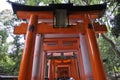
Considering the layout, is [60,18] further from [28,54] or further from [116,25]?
[116,25]

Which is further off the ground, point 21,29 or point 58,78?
point 21,29

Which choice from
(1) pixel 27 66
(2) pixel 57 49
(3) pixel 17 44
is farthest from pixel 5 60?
(1) pixel 27 66

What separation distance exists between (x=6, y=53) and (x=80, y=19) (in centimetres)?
2037

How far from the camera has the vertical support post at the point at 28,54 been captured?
469 centimetres

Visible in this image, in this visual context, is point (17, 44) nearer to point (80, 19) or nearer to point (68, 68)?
point (68, 68)

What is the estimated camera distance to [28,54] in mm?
5020

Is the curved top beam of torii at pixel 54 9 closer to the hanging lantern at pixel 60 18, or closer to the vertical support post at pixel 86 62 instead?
the hanging lantern at pixel 60 18

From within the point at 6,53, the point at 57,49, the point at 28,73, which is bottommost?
the point at 28,73

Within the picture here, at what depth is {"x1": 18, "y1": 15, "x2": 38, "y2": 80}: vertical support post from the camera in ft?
15.4

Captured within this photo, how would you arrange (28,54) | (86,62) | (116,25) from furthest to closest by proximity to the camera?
(116,25), (86,62), (28,54)

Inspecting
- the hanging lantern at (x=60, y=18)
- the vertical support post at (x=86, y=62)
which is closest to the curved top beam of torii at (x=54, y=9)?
the hanging lantern at (x=60, y=18)

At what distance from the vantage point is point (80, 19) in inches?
248

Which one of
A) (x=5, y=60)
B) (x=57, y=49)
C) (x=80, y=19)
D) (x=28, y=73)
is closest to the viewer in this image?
(x=28, y=73)

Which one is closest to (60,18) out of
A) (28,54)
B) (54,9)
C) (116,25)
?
(54,9)
